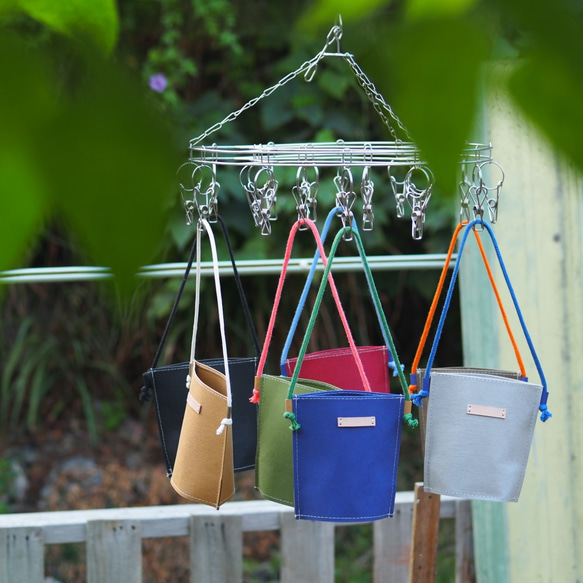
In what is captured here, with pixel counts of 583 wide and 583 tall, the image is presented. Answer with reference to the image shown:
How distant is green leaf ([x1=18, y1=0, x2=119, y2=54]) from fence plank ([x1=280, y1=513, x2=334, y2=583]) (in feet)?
5.30

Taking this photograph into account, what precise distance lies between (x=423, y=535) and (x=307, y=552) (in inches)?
10.0

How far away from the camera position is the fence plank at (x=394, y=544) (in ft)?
6.07

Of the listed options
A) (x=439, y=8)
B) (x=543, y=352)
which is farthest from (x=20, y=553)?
(x=439, y=8)

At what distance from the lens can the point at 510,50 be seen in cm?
29

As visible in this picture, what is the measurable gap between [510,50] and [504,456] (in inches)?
32.3

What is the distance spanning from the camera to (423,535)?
1764 millimetres

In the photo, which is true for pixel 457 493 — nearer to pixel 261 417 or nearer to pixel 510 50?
pixel 261 417

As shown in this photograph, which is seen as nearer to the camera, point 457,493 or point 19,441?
point 457,493

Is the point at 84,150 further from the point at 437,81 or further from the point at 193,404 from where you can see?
the point at 193,404

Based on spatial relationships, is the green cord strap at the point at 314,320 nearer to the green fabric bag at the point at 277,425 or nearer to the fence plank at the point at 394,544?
the green fabric bag at the point at 277,425

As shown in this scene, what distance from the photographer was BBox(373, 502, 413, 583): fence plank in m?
1.85

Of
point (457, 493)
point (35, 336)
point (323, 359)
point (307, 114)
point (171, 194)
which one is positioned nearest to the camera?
point (171, 194)

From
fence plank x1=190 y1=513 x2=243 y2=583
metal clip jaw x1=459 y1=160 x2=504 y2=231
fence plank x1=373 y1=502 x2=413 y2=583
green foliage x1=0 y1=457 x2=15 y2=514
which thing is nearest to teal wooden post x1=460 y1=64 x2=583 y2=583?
fence plank x1=373 y1=502 x2=413 y2=583

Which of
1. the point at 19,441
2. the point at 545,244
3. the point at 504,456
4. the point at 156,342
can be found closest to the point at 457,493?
the point at 504,456
